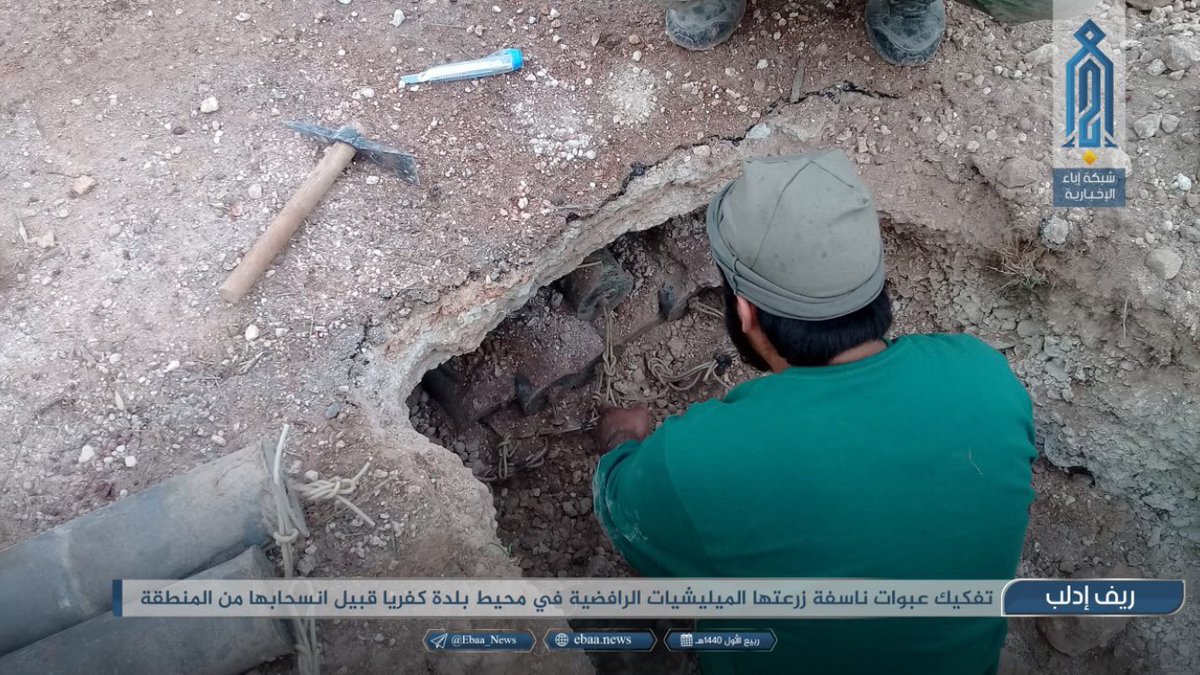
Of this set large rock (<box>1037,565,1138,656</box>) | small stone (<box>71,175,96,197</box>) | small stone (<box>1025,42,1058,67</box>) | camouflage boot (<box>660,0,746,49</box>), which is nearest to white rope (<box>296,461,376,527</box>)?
small stone (<box>71,175,96,197</box>)

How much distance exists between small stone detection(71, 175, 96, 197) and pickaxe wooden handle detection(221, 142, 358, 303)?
2.02 feet

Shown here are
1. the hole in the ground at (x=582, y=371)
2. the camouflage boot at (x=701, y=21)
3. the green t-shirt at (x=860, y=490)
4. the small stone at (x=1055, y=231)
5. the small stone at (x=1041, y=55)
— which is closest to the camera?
the green t-shirt at (x=860, y=490)

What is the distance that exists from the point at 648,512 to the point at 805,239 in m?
0.72

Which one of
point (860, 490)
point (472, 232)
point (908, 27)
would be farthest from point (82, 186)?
point (908, 27)

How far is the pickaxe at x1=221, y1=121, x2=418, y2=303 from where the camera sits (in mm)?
2482

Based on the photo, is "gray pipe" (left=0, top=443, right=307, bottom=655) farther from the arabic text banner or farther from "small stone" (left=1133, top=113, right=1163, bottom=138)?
"small stone" (left=1133, top=113, right=1163, bottom=138)

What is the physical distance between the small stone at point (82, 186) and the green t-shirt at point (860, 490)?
2.12 m

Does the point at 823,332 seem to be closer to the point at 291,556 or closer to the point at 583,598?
the point at 583,598

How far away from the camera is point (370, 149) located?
273 centimetres

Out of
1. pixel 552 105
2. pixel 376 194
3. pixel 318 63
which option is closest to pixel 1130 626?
pixel 552 105

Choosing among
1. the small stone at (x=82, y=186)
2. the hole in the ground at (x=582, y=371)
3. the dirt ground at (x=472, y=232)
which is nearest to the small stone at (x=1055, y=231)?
the dirt ground at (x=472, y=232)

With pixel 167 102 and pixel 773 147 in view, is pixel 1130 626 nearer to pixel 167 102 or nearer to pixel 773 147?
pixel 773 147

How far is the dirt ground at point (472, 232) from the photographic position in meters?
2.36

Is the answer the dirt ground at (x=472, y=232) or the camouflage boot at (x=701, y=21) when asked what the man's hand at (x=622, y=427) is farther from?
the camouflage boot at (x=701, y=21)
